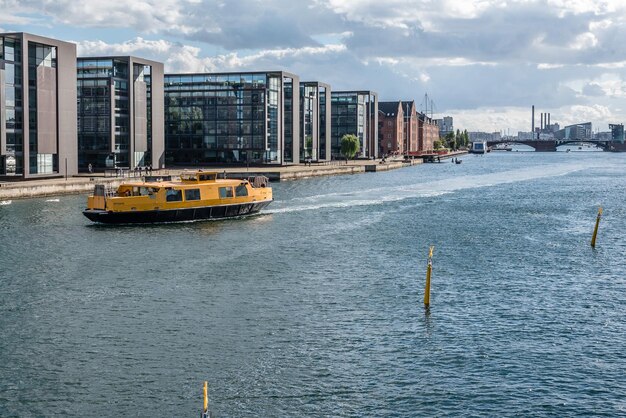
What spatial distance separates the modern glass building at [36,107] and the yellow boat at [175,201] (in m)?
32.4

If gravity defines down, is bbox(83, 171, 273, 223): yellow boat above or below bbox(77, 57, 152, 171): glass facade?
below

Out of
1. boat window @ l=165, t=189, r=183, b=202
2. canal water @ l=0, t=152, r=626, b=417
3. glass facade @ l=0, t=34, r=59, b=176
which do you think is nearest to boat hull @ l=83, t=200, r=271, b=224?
boat window @ l=165, t=189, r=183, b=202

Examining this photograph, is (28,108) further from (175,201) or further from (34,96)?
(175,201)

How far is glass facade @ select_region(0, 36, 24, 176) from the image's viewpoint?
101 metres

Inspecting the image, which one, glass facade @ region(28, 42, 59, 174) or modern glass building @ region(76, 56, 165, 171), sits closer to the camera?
glass facade @ region(28, 42, 59, 174)

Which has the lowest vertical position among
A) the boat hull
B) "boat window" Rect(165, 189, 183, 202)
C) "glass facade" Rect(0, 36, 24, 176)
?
the boat hull

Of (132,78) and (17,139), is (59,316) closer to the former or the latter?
(17,139)

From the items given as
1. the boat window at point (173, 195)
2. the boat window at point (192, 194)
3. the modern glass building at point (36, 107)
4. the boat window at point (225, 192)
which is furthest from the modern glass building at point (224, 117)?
the boat window at point (173, 195)

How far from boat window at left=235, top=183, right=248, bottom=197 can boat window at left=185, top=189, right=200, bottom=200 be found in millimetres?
4879

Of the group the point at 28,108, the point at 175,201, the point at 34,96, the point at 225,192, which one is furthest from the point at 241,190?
the point at 34,96

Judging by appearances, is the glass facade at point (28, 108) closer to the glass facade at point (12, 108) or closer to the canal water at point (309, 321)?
the glass facade at point (12, 108)

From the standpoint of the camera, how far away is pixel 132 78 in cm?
13362

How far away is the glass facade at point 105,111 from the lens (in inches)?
5176

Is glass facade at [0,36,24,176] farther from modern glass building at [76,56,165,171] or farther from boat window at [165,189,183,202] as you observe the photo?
boat window at [165,189,183,202]
